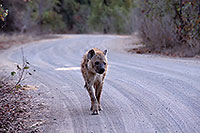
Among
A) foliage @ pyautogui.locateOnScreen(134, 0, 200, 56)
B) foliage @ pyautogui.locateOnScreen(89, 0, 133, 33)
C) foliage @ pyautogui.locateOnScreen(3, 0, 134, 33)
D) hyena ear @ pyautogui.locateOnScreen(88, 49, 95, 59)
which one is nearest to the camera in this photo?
hyena ear @ pyautogui.locateOnScreen(88, 49, 95, 59)

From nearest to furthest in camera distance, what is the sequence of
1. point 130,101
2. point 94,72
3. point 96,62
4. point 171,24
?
point 96,62 → point 94,72 → point 130,101 → point 171,24

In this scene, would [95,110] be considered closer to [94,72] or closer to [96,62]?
[94,72]

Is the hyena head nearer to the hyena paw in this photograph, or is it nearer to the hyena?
the hyena

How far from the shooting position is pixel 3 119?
5.83 m

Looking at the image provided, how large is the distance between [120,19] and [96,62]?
43282 millimetres

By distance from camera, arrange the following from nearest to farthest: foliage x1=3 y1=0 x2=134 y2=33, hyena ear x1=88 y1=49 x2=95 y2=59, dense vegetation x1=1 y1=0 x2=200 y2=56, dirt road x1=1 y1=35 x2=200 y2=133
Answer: dirt road x1=1 y1=35 x2=200 y2=133 < hyena ear x1=88 y1=49 x2=95 y2=59 < dense vegetation x1=1 y1=0 x2=200 y2=56 < foliage x1=3 y1=0 x2=134 y2=33

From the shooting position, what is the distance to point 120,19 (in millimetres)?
49312

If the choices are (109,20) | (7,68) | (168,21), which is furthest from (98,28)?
(7,68)

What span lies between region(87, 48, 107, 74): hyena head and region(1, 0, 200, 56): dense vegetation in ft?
25.1

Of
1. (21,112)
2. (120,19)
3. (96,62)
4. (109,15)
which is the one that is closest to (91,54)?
(96,62)

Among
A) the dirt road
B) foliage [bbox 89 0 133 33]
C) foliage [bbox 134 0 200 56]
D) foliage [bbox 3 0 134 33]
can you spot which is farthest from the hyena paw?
foliage [bbox 89 0 133 33]

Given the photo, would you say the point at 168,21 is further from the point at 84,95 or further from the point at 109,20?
the point at 109,20

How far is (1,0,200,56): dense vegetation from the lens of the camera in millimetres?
18025

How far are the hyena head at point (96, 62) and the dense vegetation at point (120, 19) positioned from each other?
25.1ft
